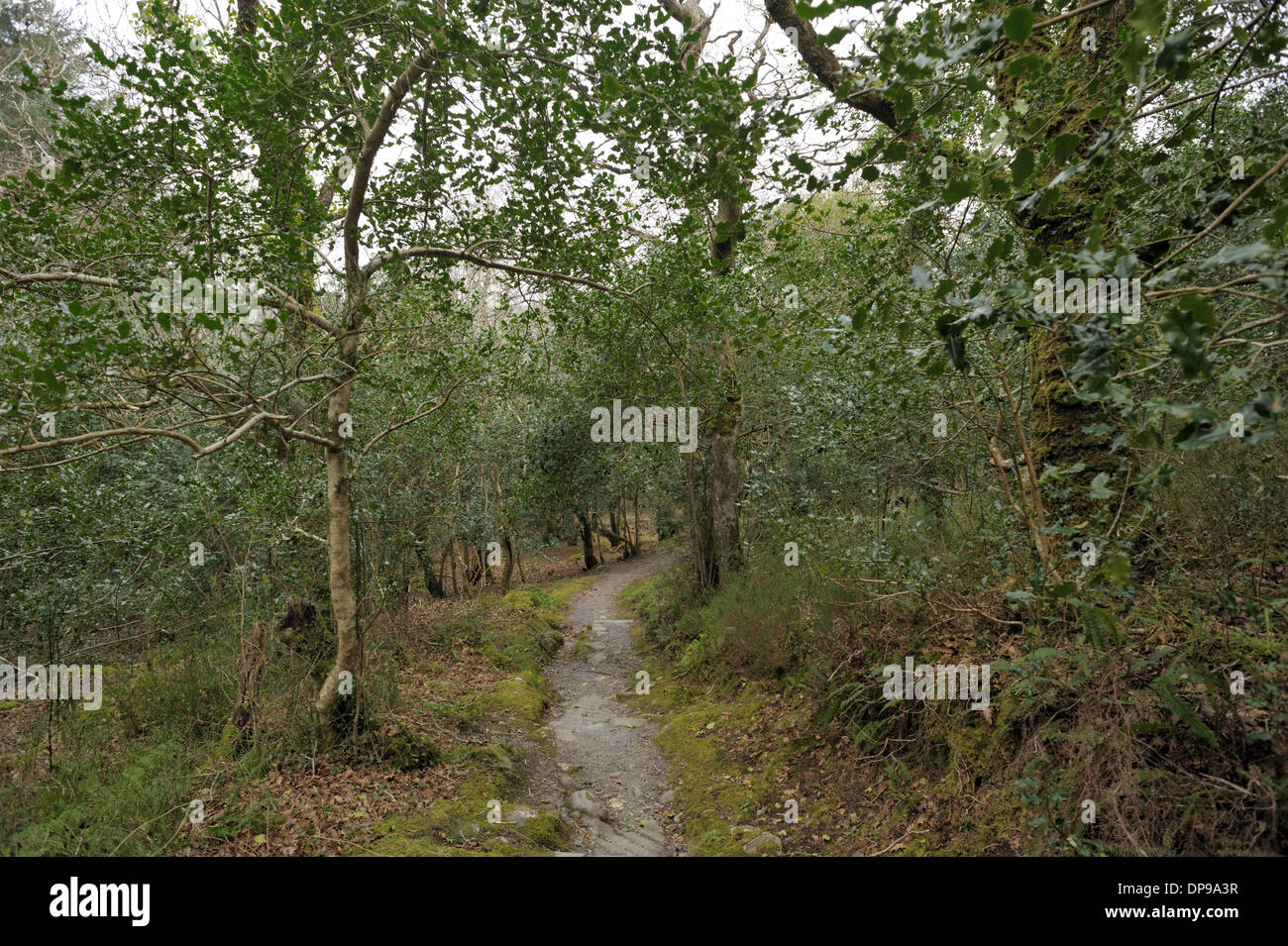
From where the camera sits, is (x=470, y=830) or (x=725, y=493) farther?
(x=725, y=493)

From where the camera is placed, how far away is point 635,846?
4695 millimetres

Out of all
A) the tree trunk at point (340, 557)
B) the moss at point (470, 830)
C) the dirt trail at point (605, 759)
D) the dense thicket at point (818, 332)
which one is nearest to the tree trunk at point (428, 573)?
the dense thicket at point (818, 332)

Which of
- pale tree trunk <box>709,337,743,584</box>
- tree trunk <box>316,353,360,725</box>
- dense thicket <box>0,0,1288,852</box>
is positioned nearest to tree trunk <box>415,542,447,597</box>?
dense thicket <box>0,0,1288,852</box>

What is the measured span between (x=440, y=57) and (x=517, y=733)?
6.13 m

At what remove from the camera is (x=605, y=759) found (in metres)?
6.32

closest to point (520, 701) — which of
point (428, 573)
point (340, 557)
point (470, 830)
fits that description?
point (470, 830)

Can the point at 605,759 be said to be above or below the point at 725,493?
below

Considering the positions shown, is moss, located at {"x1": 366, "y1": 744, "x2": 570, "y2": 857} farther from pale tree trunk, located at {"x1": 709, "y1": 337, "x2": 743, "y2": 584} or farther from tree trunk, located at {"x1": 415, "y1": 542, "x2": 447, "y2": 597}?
pale tree trunk, located at {"x1": 709, "y1": 337, "x2": 743, "y2": 584}

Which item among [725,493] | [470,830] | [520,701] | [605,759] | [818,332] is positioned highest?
[818,332]

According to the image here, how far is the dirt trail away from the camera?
4.87 metres

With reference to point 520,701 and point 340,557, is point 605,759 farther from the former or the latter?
point 340,557

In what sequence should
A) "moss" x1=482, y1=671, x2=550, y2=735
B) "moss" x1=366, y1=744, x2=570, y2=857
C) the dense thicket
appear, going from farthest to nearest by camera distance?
"moss" x1=482, y1=671, x2=550, y2=735
"moss" x1=366, y1=744, x2=570, y2=857
the dense thicket

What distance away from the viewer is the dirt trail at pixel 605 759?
4.87m
